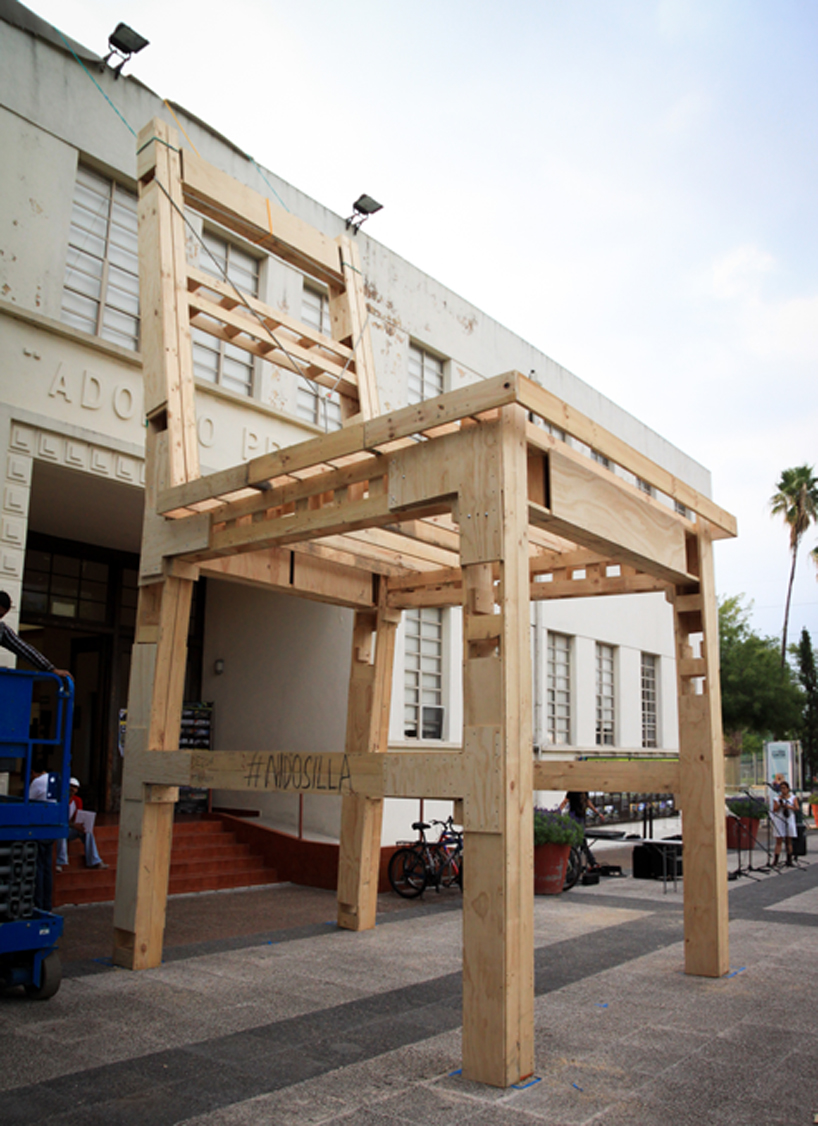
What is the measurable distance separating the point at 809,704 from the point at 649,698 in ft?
93.1

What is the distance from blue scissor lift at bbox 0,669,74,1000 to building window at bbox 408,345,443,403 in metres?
9.39

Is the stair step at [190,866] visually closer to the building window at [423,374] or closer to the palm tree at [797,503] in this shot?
the building window at [423,374]

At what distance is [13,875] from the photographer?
5.58 metres

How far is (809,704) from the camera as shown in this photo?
146 ft

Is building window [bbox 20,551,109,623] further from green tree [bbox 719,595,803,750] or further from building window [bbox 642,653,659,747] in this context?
green tree [bbox 719,595,803,750]

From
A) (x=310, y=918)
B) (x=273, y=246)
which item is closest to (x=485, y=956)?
(x=310, y=918)

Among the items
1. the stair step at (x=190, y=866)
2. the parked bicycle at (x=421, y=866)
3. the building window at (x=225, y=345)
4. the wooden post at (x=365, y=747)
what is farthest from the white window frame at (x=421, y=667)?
the wooden post at (x=365, y=747)

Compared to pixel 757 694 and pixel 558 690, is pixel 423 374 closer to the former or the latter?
pixel 558 690

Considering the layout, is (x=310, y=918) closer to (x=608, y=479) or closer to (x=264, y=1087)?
(x=264, y=1087)

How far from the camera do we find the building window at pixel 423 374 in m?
14.4

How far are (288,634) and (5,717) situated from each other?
7.45m

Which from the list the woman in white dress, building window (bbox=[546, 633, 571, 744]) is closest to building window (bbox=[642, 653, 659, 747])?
building window (bbox=[546, 633, 571, 744])

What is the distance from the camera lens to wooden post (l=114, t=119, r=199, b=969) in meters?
6.61

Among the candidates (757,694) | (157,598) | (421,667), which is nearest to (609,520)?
(157,598)
